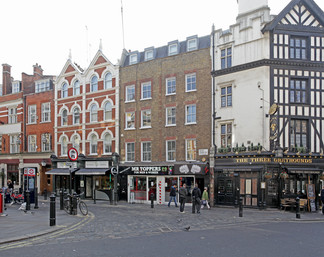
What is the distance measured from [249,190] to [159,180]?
7.83 meters

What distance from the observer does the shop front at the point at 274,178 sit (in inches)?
900

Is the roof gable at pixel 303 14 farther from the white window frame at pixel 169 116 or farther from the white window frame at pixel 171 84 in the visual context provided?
the white window frame at pixel 169 116

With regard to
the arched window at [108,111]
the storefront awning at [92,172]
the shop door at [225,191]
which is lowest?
the shop door at [225,191]

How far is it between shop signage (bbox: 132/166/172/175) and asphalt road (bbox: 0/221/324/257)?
14752mm

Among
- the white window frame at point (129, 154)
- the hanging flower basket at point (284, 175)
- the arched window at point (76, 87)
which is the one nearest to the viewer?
the hanging flower basket at point (284, 175)

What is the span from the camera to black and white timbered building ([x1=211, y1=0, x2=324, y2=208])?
23.1 meters

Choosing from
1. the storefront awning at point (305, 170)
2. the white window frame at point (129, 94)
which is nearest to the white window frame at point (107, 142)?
the white window frame at point (129, 94)

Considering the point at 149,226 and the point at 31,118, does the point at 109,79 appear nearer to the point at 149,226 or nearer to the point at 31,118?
the point at 31,118

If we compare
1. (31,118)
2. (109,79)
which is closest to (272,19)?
(109,79)

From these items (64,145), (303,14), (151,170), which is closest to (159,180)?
(151,170)

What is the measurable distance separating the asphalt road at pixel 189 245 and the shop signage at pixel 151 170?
14.8 m

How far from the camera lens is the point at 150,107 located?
30078 mm

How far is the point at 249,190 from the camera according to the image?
23.8 m

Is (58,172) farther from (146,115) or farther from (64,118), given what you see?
(146,115)
